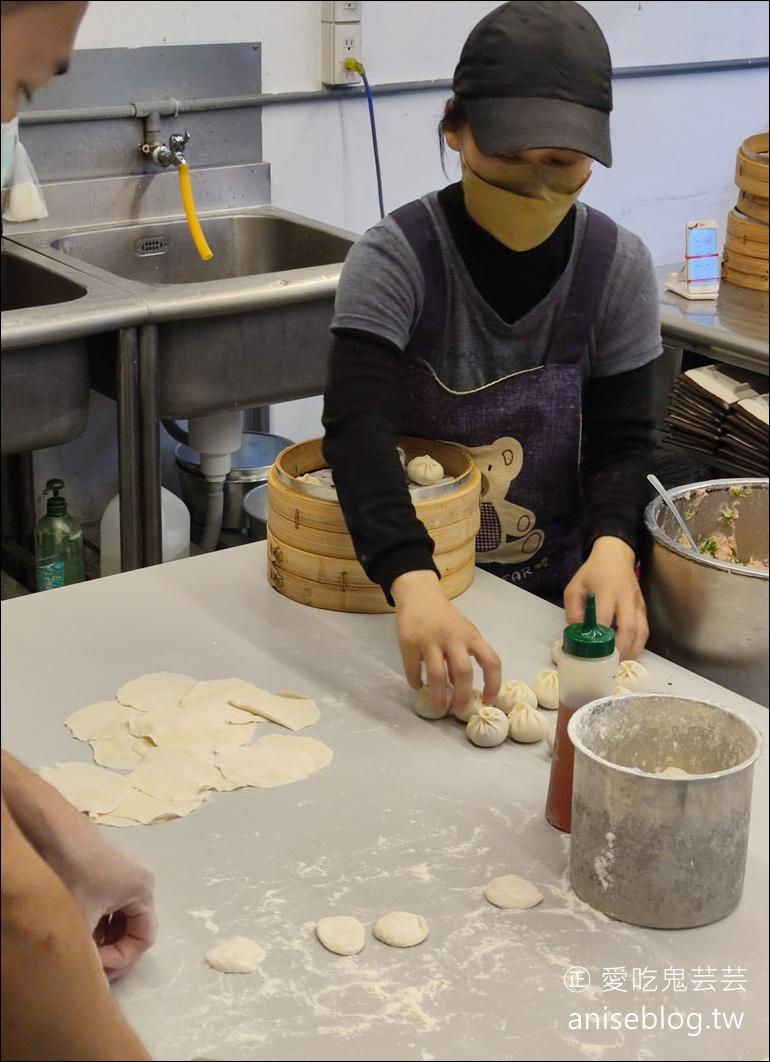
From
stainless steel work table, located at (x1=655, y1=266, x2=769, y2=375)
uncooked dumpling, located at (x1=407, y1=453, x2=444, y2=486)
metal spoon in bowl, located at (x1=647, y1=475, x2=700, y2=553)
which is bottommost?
uncooked dumpling, located at (x1=407, y1=453, x2=444, y2=486)

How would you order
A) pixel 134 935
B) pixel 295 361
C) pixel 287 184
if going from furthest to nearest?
1. pixel 287 184
2. pixel 295 361
3. pixel 134 935

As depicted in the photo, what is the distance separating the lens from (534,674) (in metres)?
0.96

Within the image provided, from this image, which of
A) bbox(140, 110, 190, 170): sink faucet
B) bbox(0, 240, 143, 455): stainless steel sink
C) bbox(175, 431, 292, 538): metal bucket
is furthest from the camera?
bbox(175, 431, 292, 538): metal bucket

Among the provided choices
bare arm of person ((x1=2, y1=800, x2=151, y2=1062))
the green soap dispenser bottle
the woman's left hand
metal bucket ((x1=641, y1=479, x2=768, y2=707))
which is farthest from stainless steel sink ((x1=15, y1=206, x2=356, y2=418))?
bare arm of person ((x1=2, y1=800, x2=151, y2=1062))

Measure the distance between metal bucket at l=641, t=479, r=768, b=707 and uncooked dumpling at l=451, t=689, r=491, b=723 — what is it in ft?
0.46

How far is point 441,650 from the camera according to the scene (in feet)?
2.81

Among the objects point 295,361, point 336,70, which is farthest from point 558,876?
point 295,361

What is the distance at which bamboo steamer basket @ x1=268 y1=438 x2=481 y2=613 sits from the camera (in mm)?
1021

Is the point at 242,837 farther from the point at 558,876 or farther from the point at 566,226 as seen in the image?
the point at 566,226

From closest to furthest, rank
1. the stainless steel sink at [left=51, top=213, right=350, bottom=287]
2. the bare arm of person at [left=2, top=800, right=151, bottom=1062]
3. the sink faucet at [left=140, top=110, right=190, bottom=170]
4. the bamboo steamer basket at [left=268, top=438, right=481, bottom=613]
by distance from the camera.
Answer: the bare arm of person at [left=2, top=800, right=151, bottom=1062], the bamboo steamer basket at [left=268, top=438, right=481, bottom=613], the sink faucet at [left=140, top=110, right=190, bottom=170], the stainless steel sink at [left=51, top=213, right=350, bottom=287]

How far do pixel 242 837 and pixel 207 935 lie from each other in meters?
0.09

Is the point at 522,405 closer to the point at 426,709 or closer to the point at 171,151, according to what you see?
the point at 426,709

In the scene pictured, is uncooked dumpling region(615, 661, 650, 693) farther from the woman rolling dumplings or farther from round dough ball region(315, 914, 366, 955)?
round dough ball region(315, 914, 366, 955)

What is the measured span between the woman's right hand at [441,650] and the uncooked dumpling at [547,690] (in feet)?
0.16
